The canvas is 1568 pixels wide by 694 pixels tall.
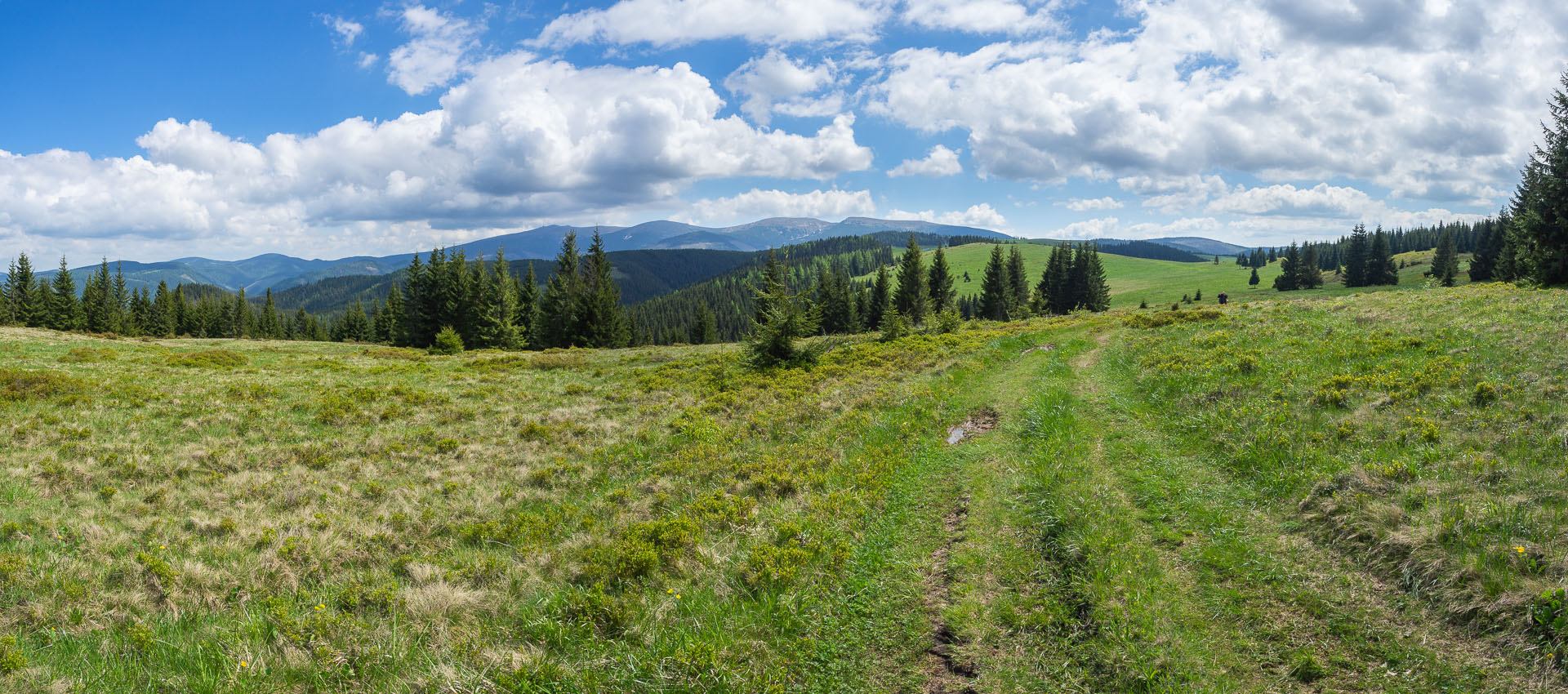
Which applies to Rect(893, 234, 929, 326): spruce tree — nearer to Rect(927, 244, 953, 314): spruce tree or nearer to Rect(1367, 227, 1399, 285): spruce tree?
Rect(927, 244, 953, 314): spruce tree

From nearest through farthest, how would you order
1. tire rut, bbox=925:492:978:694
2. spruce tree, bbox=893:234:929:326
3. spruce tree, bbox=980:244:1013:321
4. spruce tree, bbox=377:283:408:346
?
tire rut, bbox=925:492:978:694 → spruce tree, bbox=377:283:408:346 → spruce tree, bbox=893:234:929:326 → spruce tree, bbox=980:244:1013:321

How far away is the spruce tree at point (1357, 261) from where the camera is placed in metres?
105

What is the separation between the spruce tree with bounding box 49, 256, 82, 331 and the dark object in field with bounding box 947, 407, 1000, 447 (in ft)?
376

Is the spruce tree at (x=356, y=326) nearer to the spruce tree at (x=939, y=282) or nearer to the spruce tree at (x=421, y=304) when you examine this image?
the spruce tree at (x=421, y=304)

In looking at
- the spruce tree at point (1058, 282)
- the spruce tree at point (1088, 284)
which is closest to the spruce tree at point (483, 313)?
the spruce tree at point (1058, 282)

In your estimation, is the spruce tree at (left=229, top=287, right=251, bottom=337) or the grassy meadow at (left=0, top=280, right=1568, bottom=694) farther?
the spruce tree at (left=229, top=287, right=251, bottom=337)

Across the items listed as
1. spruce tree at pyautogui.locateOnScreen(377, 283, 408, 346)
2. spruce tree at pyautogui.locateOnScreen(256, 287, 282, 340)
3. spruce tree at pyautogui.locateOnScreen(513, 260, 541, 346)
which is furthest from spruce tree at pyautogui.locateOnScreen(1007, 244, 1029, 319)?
spruce tree at pyautogui.locateOnScreen(256, 287, 282, 340)

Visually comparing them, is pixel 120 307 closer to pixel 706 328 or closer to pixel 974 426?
pixel 706 328

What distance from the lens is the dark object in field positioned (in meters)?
13.4

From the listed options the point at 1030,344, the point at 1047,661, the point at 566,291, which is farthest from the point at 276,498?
the point at 566,291

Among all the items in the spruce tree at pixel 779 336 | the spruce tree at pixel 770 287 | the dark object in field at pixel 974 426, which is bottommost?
the dark object in field at pixel 974 426

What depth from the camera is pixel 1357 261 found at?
106500 mm

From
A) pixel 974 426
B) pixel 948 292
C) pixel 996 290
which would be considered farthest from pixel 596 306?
pixel 996 290

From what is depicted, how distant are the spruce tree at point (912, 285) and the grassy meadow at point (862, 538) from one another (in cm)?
5627
